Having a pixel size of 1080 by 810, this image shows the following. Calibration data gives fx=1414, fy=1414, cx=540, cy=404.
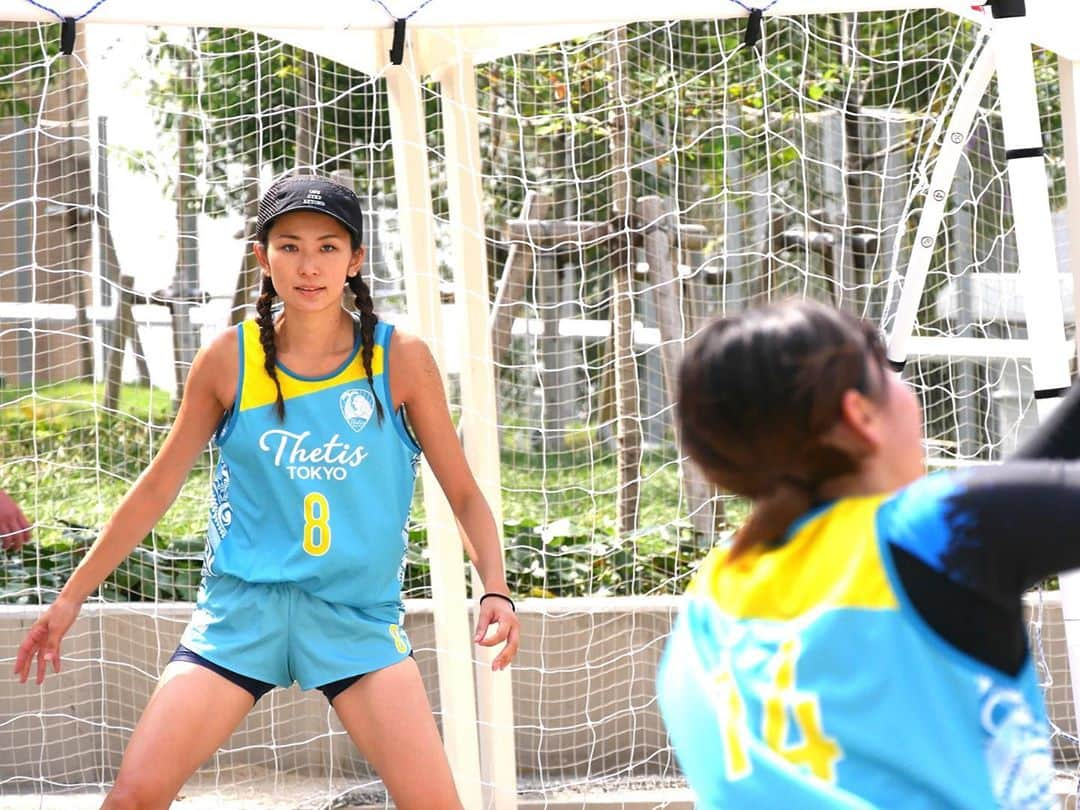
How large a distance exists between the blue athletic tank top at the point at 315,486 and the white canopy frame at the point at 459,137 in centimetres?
95

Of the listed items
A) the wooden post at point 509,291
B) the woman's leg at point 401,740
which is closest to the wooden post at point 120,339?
the wooden post at point 509,291

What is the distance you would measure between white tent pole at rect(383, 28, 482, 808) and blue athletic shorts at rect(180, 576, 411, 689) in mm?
1032

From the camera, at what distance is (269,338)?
302 centimetres

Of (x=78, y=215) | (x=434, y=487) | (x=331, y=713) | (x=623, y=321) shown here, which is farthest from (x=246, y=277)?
(x=434, y=487)

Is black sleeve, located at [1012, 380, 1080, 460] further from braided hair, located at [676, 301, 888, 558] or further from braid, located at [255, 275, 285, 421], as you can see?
braid, located at [255, 275, 285, 421]

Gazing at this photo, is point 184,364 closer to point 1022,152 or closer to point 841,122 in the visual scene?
point 841,122

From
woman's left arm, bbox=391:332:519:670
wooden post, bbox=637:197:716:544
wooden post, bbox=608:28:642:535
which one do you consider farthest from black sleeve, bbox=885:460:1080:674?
wooden post, bbox=637:197:716:544

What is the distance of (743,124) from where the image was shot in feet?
21.3

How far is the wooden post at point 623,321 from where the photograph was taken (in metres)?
5.86

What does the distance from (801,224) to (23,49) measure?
3.68 m

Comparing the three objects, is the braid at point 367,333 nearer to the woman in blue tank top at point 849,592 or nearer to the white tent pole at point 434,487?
the white tent pole at point 434,487

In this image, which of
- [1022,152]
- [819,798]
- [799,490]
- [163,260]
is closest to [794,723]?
[819,798]

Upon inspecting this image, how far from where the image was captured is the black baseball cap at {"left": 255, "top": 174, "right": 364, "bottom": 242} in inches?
117

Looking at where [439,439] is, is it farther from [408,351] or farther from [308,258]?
[308,258]
